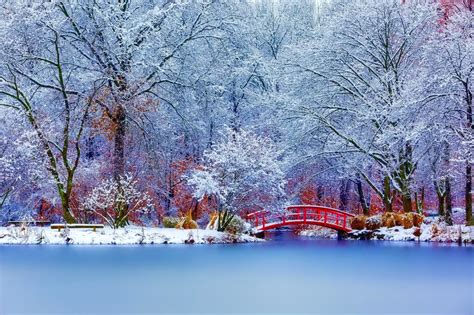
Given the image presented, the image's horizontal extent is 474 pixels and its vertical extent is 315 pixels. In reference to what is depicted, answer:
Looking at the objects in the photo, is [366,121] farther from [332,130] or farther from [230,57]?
[230,57]

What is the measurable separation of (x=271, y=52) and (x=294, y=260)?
1853cm

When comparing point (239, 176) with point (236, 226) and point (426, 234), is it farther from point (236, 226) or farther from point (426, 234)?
point (426, 234)

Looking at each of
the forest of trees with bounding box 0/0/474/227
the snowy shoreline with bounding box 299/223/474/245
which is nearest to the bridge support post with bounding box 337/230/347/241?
the snowy shoreline with bounding box 299/223/474/245

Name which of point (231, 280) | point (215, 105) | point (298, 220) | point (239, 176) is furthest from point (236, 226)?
point (231, 280)

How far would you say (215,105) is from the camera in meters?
25.2

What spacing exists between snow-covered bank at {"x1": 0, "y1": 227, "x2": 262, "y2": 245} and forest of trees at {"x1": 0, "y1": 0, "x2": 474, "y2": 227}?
887 millimetres

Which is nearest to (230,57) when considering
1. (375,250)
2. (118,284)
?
(375,250)

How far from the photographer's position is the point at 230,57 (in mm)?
24766

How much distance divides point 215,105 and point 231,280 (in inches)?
582

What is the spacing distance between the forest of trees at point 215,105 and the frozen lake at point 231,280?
11.4 ft

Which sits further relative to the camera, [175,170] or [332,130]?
[175,170]

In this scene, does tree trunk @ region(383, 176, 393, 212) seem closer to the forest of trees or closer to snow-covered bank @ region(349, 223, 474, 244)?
the forest of trees

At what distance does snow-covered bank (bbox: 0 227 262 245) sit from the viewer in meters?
17.8

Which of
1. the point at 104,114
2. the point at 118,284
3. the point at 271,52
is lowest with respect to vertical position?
the point at 118,284
